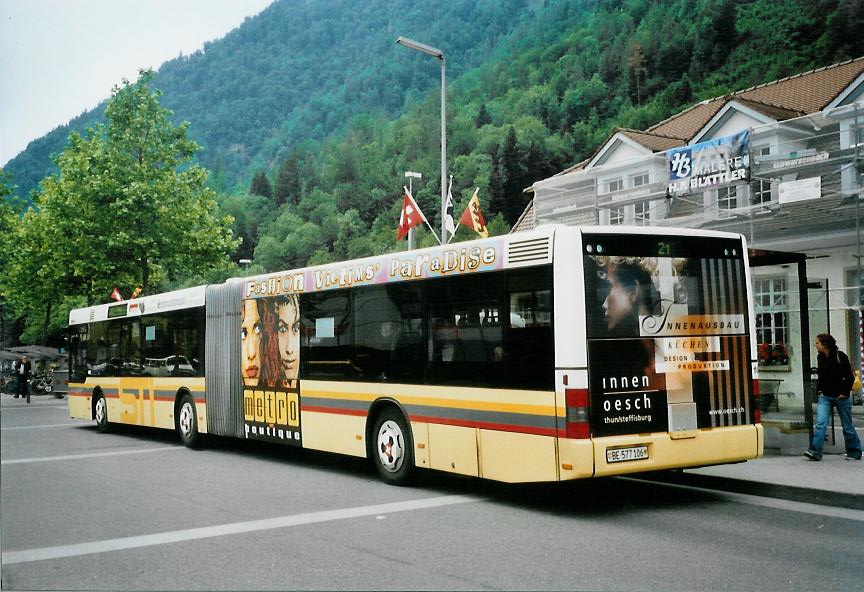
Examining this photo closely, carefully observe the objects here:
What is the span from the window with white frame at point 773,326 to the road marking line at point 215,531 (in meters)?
5.63

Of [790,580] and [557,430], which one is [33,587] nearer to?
[557,430]

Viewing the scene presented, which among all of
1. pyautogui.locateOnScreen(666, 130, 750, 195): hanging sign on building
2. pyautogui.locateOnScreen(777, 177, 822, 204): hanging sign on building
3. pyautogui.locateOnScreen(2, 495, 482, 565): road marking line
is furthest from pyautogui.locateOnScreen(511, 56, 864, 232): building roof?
pyautogui.locateOnScreen(2, 495, 482, 565): road marking line

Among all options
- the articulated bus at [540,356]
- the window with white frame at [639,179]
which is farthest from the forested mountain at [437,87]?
the articulated bus at [540,356]

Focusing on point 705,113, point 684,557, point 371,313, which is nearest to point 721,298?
point 684,557

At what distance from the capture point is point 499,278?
9031mm

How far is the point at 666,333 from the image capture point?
874 centimetres

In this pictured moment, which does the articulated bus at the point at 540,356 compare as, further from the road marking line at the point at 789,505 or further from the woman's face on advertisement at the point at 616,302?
the road marking line at the point at 789,505

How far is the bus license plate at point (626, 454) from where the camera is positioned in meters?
8.21

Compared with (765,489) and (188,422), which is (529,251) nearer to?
(765,489)

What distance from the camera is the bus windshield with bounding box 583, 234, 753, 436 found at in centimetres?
840

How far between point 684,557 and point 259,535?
11.5ft

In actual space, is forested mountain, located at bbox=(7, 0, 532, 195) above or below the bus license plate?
above

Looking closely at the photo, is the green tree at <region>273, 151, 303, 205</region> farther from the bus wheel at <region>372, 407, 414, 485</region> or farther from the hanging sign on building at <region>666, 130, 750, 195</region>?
the bus wheel at <region>372, 407, 414, 485</region>

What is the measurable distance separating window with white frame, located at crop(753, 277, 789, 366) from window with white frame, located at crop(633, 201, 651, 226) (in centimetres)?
334
